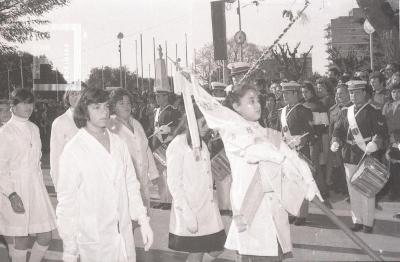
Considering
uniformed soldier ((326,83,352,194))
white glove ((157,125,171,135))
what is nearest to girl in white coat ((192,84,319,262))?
white glove ((157,125,171,135))

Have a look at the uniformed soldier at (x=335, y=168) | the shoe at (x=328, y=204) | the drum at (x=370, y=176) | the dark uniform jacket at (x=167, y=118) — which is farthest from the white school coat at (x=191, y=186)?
the uniformed soldier at (x=335, y=168)

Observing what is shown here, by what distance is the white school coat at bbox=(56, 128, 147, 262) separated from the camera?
3.66m

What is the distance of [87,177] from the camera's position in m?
3.72

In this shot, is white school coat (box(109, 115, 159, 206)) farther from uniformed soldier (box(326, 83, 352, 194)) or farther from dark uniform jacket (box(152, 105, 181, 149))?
uniformed soldier (box(326, 83, 352, 194))

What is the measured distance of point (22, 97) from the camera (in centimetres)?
533

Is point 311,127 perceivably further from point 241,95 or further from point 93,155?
point 93,155

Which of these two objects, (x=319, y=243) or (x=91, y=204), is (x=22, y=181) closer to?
(x=91, y=204)

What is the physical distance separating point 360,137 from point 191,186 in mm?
3180

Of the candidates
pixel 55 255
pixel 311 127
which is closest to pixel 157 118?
pixel 311 127

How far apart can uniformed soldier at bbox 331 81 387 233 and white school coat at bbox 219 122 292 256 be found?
11.0 feet

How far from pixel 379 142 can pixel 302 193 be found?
3495 mm

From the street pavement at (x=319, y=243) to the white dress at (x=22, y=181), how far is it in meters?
1.21

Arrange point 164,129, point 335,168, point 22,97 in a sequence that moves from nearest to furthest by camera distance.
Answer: point 22,97 < point 164,129 < point 335,168

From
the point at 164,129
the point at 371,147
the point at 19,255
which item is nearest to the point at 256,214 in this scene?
the point at 19,255
